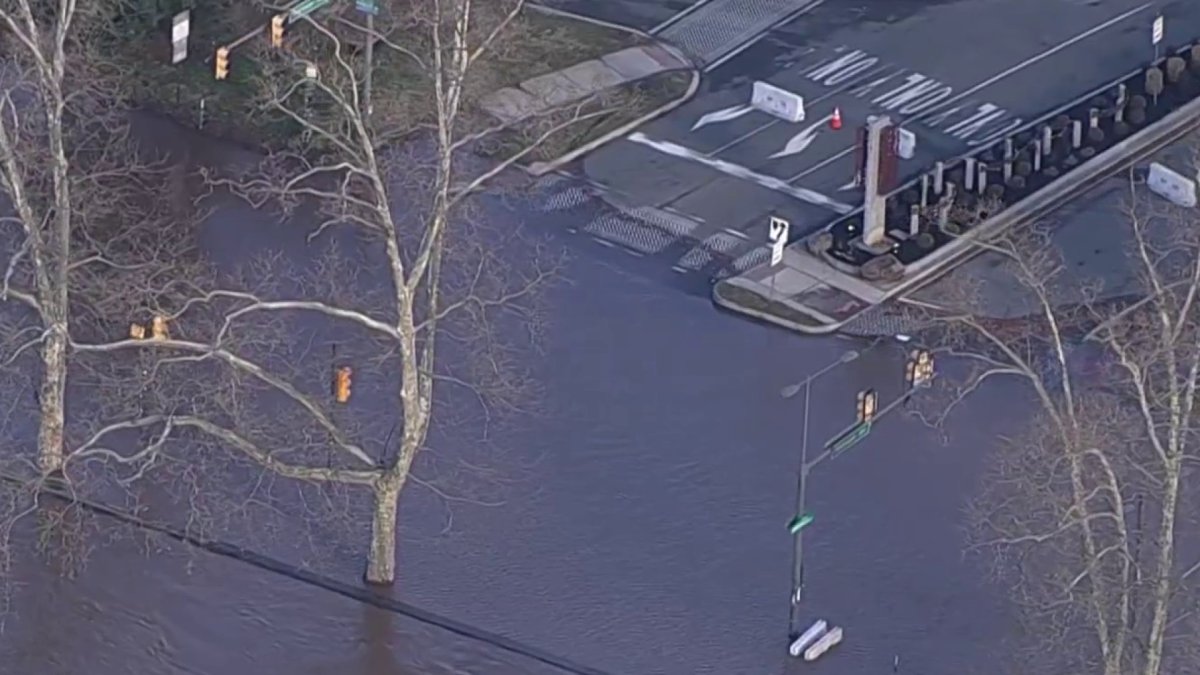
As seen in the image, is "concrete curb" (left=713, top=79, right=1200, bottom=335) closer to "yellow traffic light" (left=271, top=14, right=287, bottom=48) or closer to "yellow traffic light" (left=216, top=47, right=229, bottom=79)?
"yellow traffic light" (left=271, top=14, right=287, bottom=48)

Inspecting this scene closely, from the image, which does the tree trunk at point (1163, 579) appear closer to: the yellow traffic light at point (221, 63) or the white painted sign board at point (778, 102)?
the white painted sign board at point (778, 102)

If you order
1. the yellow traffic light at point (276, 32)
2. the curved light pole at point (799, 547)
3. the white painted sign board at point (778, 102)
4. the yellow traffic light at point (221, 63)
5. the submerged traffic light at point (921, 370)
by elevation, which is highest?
the yellow traffic light at point (276, 32)

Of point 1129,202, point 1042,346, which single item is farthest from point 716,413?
point 1129,202

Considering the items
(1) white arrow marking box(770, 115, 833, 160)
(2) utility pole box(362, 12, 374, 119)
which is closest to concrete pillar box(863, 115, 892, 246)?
(1) white arrow marking box(770, 115, 833, 160)

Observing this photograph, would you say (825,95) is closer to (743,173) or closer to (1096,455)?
(743,173)

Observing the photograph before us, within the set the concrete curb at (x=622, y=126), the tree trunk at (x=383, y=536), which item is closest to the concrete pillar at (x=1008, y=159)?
the concrete curb at (x=622, y=126)

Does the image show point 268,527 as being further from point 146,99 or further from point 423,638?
point 146,99
